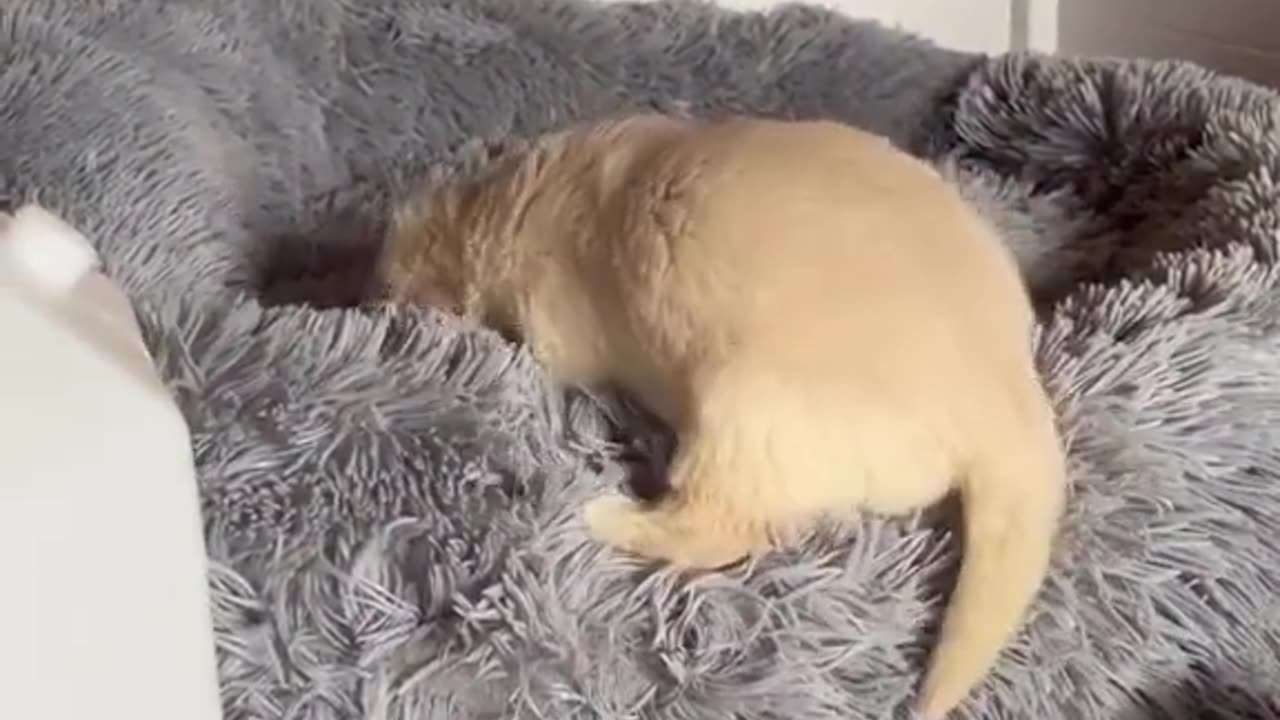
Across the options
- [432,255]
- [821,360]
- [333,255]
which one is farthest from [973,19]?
[821,360]

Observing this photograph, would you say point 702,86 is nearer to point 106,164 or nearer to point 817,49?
point 817,49

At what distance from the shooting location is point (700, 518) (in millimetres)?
933

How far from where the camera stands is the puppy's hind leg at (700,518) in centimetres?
92

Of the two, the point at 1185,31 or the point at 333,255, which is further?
the point at 1185,31

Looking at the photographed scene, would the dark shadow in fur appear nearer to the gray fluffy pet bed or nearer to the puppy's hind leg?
the gray fluffy pet bed

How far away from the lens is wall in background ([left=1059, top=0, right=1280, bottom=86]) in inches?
75.3

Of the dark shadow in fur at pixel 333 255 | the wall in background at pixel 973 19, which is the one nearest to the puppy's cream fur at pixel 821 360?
the dark shadow in fur at pixel 333 255

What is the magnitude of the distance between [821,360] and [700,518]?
10cm

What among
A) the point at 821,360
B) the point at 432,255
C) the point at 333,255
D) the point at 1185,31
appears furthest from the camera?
the point at 1185,31

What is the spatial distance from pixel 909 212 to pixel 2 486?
0.58 meters

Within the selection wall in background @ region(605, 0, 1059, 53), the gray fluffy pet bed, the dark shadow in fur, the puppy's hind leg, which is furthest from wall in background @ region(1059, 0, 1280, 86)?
the puppy's hind leg

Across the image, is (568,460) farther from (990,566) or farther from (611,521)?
(990,566)

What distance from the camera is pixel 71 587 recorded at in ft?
1.75

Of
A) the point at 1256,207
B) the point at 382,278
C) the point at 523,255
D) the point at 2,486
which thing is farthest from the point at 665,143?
the point at 2,486
